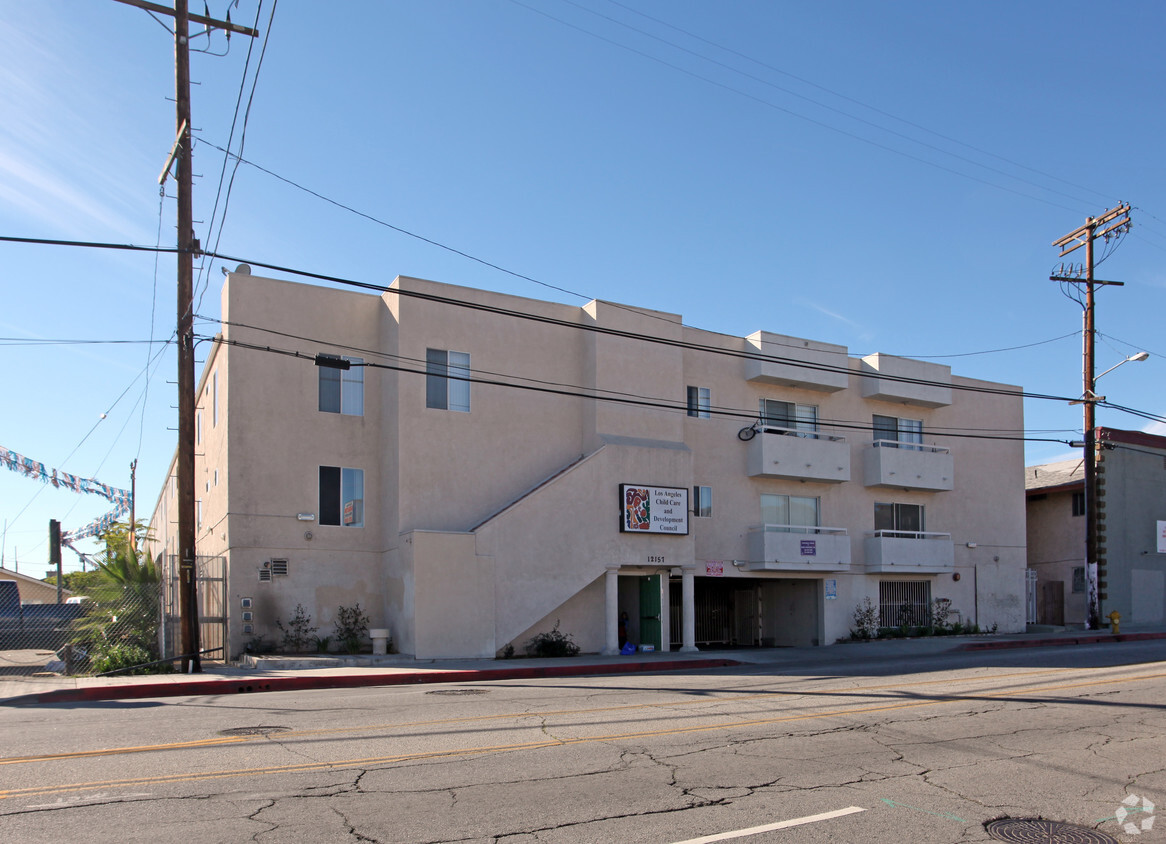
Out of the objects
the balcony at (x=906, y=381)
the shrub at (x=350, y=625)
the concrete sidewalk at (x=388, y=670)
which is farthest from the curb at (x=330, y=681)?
the balcony at (x=906, y=381)

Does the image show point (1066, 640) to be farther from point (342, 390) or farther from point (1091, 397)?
point (342, 390)

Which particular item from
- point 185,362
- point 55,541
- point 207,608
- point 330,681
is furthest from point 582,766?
point 55,541

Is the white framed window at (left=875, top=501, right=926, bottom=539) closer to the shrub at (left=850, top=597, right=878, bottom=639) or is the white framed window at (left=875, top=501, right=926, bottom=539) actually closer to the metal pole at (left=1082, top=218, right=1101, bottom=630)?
→ the shrub at (left=850, top=597, right=878, bottom=639)

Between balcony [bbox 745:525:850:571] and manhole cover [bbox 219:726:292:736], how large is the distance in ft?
64.7

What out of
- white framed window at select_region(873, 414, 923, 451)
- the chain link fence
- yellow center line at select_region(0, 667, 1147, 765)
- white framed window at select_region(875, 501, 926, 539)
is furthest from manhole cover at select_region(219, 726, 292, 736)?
white framed window at select_region(873, 414, 923, 451)

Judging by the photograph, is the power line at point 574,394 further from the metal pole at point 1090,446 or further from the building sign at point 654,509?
the metal pole at point 1090,446

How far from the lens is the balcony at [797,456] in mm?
29328

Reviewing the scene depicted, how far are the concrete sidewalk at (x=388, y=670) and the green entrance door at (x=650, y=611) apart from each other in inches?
64.0

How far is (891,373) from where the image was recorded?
32438mm

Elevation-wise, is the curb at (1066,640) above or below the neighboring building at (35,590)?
above

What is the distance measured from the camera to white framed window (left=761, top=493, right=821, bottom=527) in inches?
1189

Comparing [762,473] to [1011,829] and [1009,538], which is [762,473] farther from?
[1011,829]

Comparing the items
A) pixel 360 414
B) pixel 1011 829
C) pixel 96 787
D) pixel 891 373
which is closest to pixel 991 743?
pixel 1011 829

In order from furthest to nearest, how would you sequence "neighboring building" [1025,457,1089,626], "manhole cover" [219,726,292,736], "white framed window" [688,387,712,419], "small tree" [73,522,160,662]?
"neighboring building" [1025,457,1089,626] → "white framed window" [688,387,712,419] → "small tree" [73,522,160,662] → "manhole cover" [219,726,292,736]
